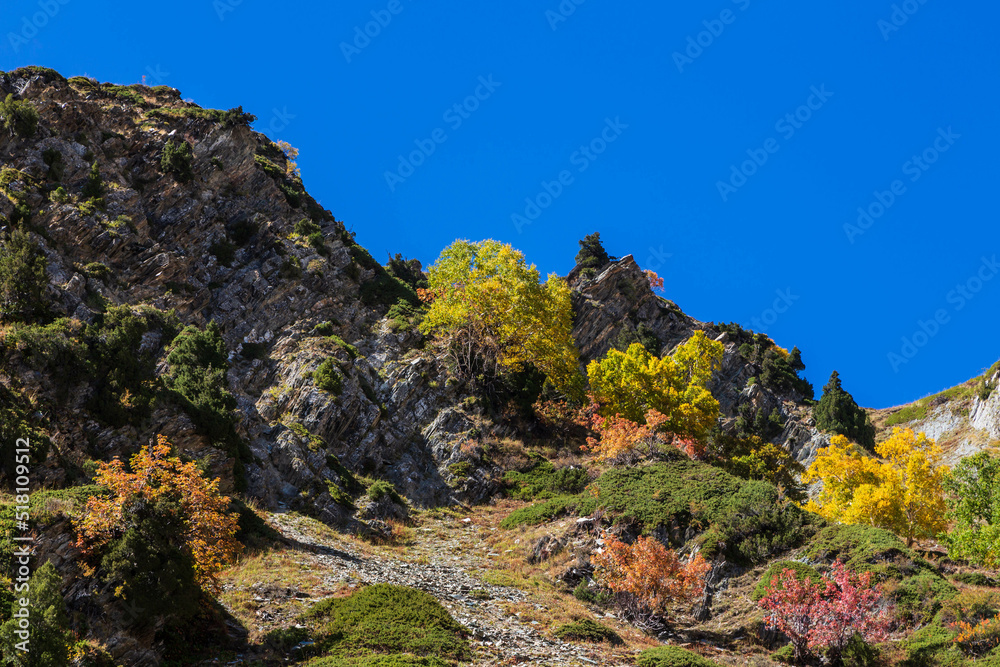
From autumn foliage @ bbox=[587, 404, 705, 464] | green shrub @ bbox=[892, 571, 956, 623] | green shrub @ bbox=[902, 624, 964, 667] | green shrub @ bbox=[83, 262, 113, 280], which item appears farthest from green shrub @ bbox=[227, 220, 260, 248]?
green shrub @ bbox=[902, 624, 964, 667]

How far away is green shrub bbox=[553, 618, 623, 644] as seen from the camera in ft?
73.3

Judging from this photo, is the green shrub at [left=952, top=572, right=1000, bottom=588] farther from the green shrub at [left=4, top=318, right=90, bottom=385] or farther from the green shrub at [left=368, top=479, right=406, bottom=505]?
the green shrub at [left=4, top=318, right=90, bottom=385]

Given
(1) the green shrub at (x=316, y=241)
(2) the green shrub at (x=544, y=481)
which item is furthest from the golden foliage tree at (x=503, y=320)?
(1) the green shrub at (x=316, y=241)

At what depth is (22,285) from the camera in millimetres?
28109

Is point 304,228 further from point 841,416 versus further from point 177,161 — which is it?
point 841,416

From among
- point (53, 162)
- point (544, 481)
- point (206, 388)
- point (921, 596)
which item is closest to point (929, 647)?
point (921, 596)

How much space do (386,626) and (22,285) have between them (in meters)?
22.3

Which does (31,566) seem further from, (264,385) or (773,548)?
(264,385)

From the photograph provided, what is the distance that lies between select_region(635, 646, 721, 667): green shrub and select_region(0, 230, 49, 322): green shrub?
28.5 meters

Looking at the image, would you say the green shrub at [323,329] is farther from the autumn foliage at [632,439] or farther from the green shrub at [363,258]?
the autumn foliage at [632,439]

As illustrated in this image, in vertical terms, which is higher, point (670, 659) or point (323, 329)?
point (323, 329)

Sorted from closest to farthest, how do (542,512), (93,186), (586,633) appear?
(586,633), (542,512), (93,186)

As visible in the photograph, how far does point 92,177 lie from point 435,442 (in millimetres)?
36006

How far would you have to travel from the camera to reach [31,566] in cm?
1454
